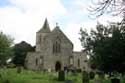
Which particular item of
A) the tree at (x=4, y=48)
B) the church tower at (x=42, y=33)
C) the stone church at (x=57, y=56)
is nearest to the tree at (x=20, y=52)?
the church tower at (x=42, y=33)

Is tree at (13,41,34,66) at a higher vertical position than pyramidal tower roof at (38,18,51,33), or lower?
lower

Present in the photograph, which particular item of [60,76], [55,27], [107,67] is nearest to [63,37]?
[55,27]

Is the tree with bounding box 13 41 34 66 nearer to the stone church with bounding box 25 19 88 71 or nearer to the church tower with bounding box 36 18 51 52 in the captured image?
the church tower with bounding box 36 18 51 52

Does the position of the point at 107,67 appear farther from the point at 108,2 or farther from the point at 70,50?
the point at 70,50

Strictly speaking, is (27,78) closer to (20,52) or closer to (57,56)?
(57,56)

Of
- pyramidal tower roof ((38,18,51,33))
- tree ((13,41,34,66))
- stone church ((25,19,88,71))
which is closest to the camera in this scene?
stone church ((25,19,88,71))

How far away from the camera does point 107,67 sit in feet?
108

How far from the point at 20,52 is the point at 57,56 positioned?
2297 centimetres

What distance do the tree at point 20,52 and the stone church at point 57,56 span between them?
15.9 m

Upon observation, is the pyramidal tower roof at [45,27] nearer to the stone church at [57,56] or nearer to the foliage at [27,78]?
the stone church at [57,56]

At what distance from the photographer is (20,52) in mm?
105062

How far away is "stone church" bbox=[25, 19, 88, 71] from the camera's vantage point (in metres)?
84.1

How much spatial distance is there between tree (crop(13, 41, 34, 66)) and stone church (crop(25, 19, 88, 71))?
15931 millimetres

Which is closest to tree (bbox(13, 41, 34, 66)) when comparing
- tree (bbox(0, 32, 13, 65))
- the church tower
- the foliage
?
the church tower
